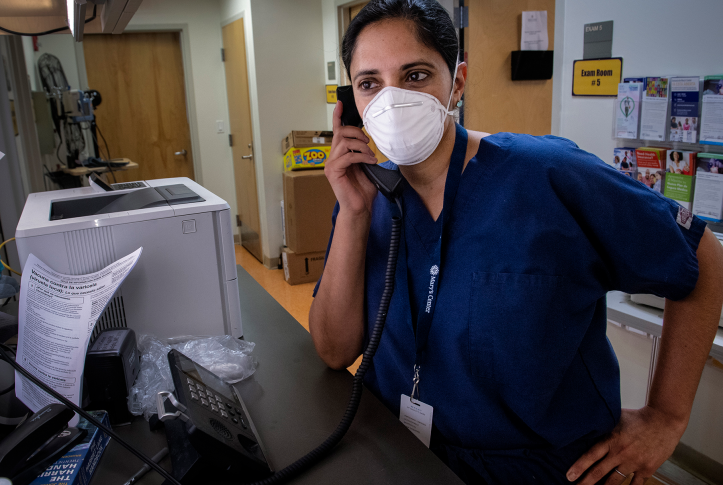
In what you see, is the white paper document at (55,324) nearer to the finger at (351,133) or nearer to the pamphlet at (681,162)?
the finger at (351,133)

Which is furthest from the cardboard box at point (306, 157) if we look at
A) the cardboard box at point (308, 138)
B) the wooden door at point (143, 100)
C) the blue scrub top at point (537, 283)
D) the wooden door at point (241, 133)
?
the blue scrub top at point (537, 283)

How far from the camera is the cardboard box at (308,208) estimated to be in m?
3.95

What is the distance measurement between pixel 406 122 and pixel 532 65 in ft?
5.02

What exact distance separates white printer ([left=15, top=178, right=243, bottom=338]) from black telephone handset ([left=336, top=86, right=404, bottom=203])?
339 millimetres

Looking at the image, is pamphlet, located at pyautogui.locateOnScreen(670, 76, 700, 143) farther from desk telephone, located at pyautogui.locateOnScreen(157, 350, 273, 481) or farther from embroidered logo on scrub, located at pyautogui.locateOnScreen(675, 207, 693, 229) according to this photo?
desk telephone, located at pyautogui.locateOnScreen(157, 350, 273, 481)

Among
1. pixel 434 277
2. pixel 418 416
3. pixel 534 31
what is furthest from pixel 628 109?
pixel 418 416

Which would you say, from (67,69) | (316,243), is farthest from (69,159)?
(316,243)

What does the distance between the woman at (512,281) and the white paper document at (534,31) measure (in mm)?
1384

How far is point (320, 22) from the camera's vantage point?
425 centimetres

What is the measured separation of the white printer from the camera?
995 millimetres

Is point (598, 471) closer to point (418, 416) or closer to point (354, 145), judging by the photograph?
point (418, 416)

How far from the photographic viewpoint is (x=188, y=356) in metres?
1.03

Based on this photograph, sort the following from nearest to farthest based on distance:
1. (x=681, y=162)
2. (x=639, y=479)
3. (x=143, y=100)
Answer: (x=639, y=479)
(x=681, y=162)
(x=143, y=100)

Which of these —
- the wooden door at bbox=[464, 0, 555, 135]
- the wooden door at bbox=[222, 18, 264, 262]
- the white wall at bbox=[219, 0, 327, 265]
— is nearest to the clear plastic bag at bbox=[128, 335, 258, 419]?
the wooden door at bbox=[464, 0, 555, 135]
